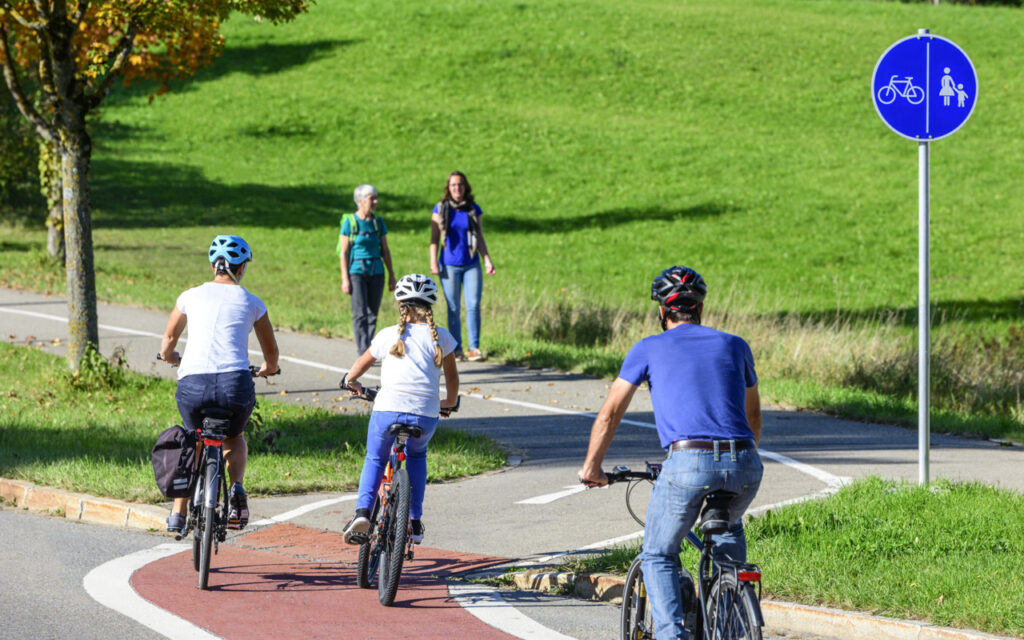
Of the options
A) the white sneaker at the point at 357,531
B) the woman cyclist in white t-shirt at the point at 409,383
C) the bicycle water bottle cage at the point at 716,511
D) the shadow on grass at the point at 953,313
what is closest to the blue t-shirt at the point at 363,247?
the woman cyclist in white t-shirt at the point at 409,383

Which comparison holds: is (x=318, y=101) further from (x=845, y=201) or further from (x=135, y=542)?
(x=135, y=542)

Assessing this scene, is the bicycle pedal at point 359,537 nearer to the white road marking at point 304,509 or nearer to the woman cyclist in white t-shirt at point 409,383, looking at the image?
the woman cyclist in white t-shirt at point 409,383

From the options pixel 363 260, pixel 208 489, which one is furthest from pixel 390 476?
pixel 363 260

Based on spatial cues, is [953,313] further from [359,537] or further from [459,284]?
[359,537]

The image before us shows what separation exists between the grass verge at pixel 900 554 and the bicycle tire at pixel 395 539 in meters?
1.11

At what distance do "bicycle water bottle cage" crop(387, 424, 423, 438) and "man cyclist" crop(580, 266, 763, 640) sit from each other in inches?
80.6

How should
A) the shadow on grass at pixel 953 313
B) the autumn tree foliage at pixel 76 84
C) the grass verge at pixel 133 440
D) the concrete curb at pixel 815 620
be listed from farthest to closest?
the shadow on grass at pixel 953 313, the autumn tree foliage at pixel 76 84, the grass verge at pixel 133 440, the concrete curb at pixel 815 620

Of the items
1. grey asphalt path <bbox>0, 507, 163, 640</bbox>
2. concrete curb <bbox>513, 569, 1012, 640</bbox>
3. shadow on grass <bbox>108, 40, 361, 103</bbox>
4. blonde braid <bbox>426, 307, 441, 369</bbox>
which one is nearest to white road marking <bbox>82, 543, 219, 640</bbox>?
grey asphalt path <bbox>0, 507, 163, 640</bbox>

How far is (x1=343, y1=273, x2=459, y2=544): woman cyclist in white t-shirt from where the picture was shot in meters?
6.85

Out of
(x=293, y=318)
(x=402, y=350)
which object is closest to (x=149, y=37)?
(x=293, y=318)

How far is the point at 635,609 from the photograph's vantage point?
5.18 m

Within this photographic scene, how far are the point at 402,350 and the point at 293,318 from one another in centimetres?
1203

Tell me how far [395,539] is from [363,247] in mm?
7300

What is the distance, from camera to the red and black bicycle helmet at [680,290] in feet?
16.2
